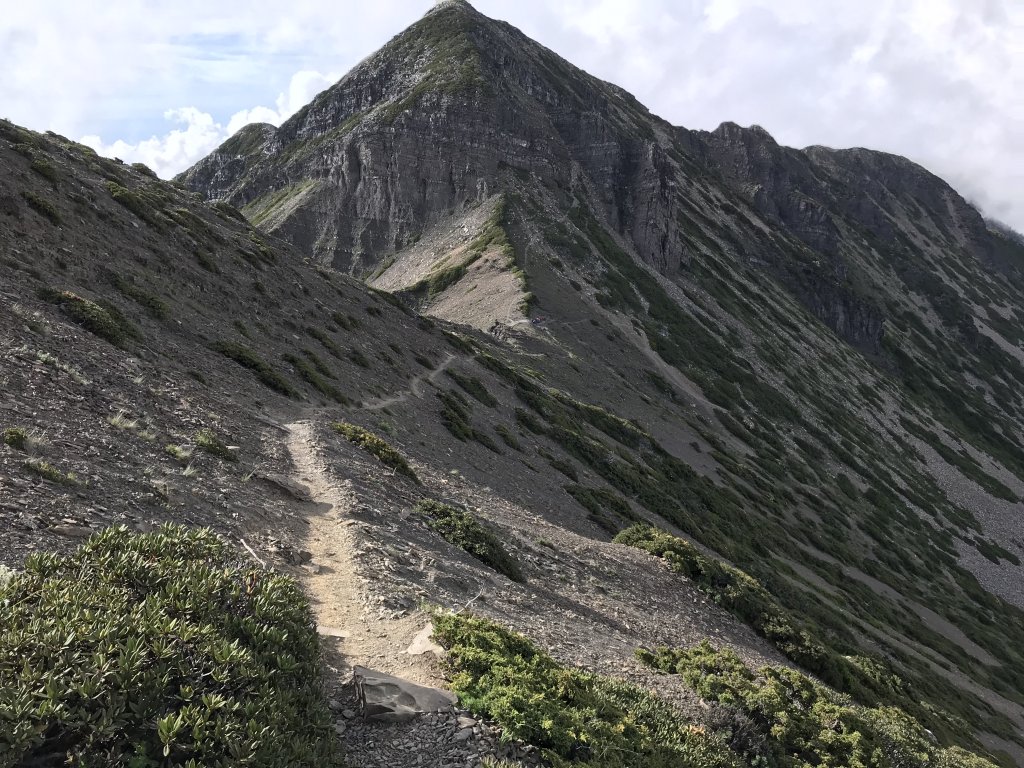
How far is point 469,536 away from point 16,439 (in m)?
11.0

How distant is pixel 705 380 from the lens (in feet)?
265

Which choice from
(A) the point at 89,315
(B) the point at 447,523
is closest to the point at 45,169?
(A) the point at 89,315

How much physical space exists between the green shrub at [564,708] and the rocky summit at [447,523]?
6cm

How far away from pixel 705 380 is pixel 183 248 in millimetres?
63999

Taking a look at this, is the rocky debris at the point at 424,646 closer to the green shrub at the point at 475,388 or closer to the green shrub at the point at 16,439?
the green shrub at the point at 16,439

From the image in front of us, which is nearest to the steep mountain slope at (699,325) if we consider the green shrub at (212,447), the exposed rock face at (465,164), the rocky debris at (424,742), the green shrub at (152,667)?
the exposed rock face at (465,164)

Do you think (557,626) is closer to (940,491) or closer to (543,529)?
(543,529)

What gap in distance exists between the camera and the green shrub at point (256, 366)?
2591 cm

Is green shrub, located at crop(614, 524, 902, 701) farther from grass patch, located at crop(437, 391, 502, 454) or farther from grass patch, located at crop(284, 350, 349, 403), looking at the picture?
grass patch, located at crop(284, 350, 349, 403)

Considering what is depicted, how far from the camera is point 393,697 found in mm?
8359

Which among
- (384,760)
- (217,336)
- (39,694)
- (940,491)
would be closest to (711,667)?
(384,760)

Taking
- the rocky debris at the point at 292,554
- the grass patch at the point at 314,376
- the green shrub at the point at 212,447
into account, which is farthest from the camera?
the grass patch at the point at 314,376

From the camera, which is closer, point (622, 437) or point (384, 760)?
point (384, 760)

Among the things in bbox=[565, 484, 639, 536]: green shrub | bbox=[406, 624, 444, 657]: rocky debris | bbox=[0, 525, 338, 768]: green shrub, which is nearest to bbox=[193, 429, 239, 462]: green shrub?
bbox=[0, 525, 338, 768]: green shrub
